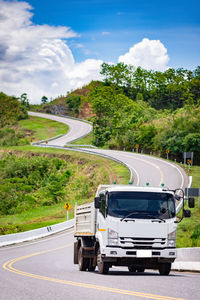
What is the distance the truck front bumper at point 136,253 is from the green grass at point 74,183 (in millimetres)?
26904

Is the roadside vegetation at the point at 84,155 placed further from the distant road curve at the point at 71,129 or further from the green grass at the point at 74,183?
the distant road curve at the point at 71,129

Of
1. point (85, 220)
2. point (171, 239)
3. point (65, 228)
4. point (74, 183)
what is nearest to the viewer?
point (171, 239)

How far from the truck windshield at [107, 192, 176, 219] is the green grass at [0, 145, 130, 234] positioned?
1057 inches

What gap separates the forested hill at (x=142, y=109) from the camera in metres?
68.6

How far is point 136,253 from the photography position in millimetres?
13000

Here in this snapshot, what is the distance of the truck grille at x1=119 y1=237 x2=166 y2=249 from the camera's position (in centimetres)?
1309

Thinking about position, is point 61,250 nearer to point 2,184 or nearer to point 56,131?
point 2,184

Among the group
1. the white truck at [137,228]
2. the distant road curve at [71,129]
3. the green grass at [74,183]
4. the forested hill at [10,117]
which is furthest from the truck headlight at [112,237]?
the forested hill at [10,117]

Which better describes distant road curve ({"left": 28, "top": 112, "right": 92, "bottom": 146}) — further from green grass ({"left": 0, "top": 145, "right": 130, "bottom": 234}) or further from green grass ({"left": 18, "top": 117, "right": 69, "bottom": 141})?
green grass ({"left": 0, "top": 145, "right": 130, "bottom": 234})

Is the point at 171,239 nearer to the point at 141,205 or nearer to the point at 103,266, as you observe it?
the point at 141,205

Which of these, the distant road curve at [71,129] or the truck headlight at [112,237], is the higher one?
the distant road curve at [71,129]

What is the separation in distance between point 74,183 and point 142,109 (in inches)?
2036

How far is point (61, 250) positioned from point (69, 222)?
10.8 metres

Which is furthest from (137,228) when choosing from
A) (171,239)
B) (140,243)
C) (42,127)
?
(42,127)
